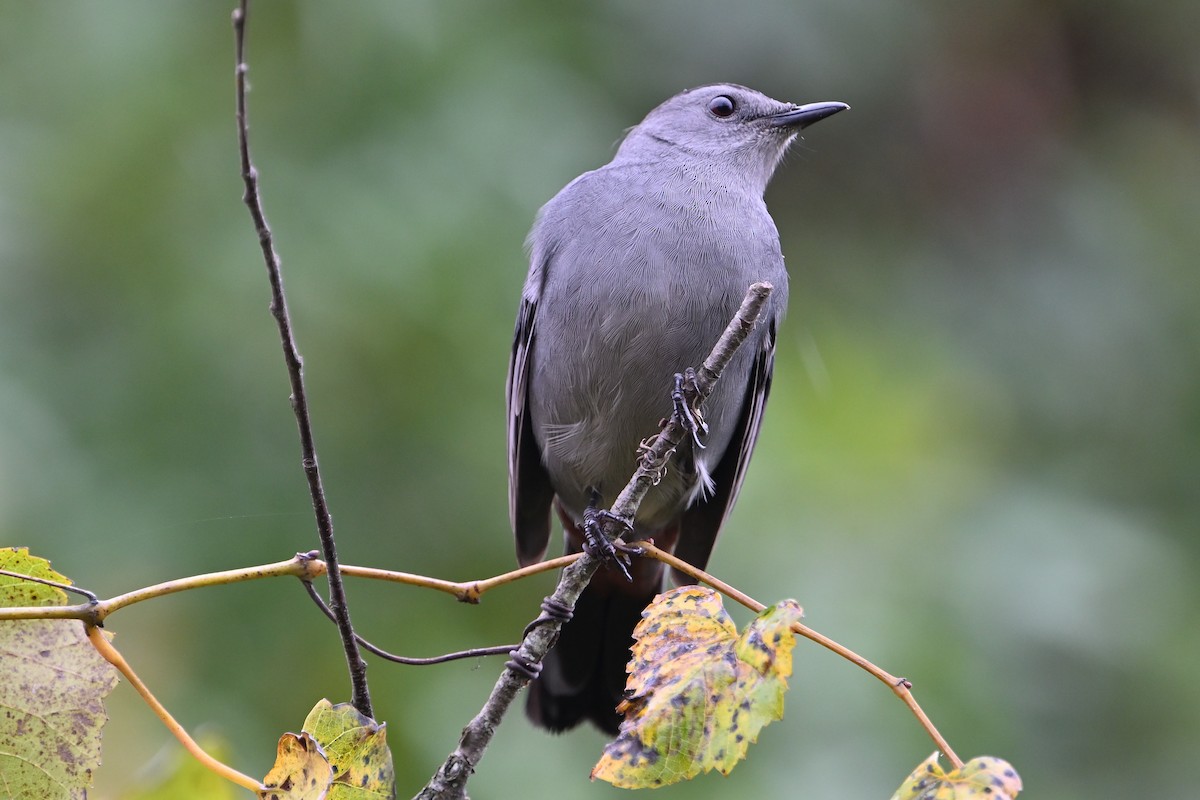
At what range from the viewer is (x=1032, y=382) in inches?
249

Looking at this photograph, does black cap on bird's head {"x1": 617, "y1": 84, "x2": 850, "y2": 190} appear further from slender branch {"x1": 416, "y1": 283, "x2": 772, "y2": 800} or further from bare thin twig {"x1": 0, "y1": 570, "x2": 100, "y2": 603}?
bare thin twig {"x1": 0, "y1": 570, "x2": 100, "y2": 603}

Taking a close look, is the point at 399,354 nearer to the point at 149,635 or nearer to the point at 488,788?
the point at 149,635

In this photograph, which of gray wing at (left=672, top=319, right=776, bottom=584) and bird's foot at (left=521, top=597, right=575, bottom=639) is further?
gray wing at (left=672, top=319, right=776, bottom=584)

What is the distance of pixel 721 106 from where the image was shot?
472cm

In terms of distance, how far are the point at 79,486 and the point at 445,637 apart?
1.34m

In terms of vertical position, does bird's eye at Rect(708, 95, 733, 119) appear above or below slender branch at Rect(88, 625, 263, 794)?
above

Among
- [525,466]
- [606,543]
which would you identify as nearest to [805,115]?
[525,466]

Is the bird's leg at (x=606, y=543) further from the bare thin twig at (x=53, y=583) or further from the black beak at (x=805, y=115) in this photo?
the black beak at (x=805, y=115)

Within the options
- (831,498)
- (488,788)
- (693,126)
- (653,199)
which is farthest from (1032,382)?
(488,788)

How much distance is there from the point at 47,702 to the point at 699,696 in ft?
3.38

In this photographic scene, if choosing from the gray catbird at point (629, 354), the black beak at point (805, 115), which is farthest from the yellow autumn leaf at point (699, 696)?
the black beak at point (805, 115)

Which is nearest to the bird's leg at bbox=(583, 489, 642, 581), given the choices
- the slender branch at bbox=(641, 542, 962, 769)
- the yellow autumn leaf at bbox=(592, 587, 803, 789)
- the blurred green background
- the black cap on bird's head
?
the slender branch at bbox=(641, 542, 962, 769)

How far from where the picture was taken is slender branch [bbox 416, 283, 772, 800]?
2.16 metres

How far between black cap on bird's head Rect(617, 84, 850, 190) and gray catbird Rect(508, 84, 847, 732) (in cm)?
1
